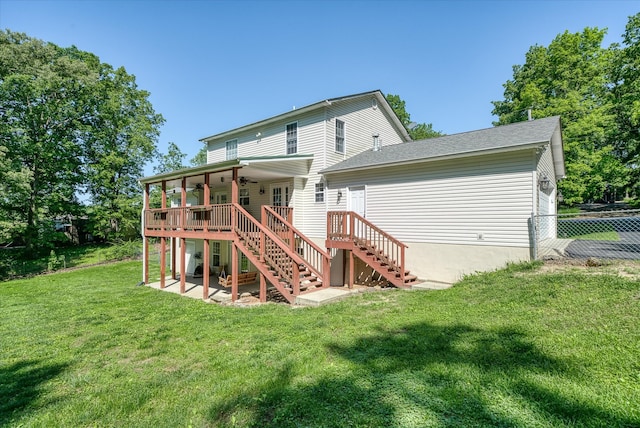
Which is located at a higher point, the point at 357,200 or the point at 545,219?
the point at 357,200

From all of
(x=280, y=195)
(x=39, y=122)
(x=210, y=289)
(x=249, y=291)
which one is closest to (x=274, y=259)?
(x=249, y=291)

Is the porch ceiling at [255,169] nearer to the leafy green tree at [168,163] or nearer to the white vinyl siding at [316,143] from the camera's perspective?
the white vinyl siding at [316,143]

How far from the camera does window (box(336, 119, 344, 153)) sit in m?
13.1

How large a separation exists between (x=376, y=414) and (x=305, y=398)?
80 centimetres

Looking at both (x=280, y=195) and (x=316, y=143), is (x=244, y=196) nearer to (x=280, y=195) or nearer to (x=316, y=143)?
(x=280, y=195)

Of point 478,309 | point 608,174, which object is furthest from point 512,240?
point 608,174

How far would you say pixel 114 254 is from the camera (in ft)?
71.5

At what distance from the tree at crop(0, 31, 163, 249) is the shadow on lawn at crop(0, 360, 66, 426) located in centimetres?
1813

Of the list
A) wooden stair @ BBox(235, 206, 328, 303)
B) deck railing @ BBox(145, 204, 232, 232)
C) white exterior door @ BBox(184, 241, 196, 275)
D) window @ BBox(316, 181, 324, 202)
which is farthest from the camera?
white exterior door @ BBox(184, 241, 196, 275)

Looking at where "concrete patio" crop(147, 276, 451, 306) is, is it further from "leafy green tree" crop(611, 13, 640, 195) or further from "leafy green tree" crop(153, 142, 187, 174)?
"leafy green tree" crop(611, 13, 640, 195)

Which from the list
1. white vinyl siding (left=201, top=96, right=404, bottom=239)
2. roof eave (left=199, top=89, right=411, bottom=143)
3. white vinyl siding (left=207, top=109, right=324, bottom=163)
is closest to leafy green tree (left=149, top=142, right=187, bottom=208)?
roof eave (left=199, top=89, right=411, bottom=143)

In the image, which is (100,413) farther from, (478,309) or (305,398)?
(478,309)

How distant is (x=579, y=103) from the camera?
20500 millimetres

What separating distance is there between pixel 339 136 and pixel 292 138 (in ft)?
7.25
